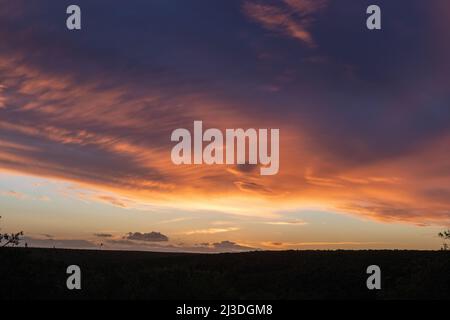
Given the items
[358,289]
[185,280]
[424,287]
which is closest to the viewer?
[185,280]

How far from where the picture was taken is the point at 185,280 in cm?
2561

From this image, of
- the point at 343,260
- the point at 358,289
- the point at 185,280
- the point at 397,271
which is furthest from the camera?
the point at 343,260

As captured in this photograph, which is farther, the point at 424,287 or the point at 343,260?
the point at 343,260
